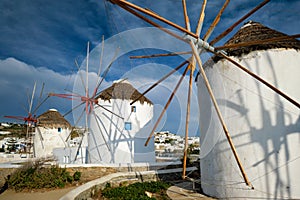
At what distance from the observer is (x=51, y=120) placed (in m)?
24.1

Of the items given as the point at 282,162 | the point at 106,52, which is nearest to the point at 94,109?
the point at 106,52

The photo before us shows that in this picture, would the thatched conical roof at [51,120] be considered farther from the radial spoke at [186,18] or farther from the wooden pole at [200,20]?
the wooden pole at [200,20]

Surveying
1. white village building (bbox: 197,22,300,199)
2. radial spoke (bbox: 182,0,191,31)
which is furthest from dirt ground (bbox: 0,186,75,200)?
Answer: radial spoke (bbox: 182,0,191,31)

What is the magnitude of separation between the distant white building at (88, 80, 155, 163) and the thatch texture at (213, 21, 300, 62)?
9081mm

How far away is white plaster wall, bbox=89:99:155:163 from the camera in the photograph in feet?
47.2

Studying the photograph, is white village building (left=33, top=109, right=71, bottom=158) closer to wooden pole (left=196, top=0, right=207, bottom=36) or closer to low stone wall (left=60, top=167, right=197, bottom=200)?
low stone wall (left=60, top=167, right=197, bottom=200)

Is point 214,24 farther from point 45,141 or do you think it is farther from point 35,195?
point 45,141

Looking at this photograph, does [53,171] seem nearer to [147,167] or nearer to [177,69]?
[147,167]

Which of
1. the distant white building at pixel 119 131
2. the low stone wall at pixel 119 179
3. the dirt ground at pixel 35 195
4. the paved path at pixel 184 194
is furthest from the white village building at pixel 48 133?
the paved path at pixel 184 194

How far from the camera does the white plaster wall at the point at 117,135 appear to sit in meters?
14.4

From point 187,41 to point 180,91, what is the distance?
2.36 meters

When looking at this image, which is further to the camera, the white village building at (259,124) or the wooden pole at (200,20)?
the white village building at (259,124)

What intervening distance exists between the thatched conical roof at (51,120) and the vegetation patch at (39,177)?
13732 millimetres

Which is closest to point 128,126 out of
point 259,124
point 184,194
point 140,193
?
point 140,193
